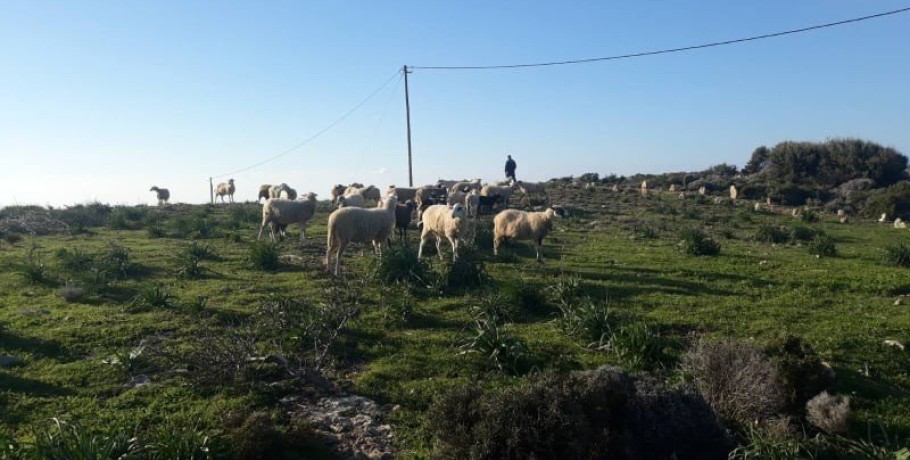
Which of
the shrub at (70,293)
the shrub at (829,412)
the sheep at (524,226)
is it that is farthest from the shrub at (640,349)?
the shrub at (70,293)

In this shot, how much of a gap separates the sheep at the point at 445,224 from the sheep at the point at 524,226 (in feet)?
5.38

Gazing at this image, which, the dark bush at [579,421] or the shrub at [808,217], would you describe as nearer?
the dark bush at [579,421]

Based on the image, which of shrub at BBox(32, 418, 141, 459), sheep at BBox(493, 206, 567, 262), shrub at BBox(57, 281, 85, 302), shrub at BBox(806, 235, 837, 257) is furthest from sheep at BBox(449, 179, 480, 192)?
shrub at BBox(32, 418, 141, 459)

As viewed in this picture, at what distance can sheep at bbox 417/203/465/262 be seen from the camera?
14.5 meters

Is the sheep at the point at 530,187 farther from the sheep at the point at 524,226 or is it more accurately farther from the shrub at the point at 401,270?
the shrub at the point at 401,270

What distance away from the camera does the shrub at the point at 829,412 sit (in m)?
5.58

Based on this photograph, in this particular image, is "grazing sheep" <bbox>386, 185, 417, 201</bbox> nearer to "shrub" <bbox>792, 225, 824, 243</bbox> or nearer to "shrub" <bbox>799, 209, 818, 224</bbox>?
"shrub" <bbox>792, 225, 824, 243</bbox>

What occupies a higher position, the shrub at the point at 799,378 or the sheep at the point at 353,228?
the sheep at the point at 353,228

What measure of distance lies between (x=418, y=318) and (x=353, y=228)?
4534mm

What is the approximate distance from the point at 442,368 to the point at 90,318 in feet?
20.9

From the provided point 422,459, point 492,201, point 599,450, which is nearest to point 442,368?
point 422,459

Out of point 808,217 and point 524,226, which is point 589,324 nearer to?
point 524,226

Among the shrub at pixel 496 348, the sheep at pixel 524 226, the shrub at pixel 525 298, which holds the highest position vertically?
the sheep at pixel 524 226

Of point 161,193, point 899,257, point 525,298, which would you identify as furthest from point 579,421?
point 161,193
